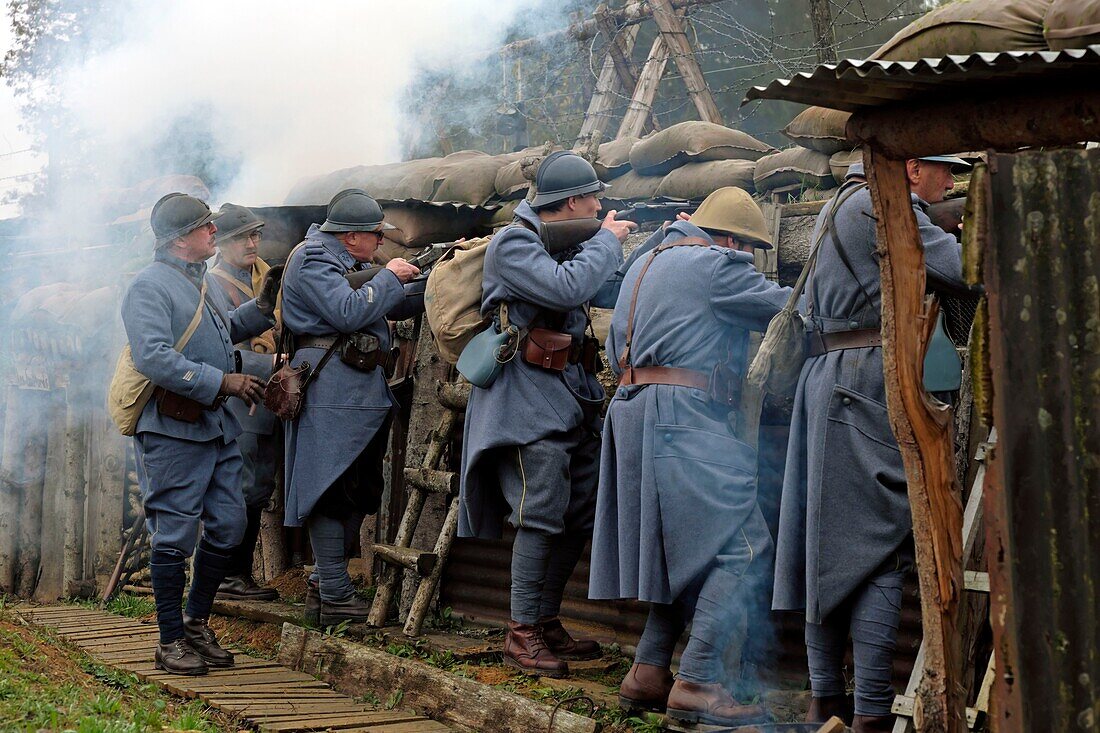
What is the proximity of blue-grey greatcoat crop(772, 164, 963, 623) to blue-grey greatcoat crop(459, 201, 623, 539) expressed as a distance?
132 centimetres

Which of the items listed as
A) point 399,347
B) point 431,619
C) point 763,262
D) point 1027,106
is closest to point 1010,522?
point 1027,106

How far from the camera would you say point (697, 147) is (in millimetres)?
7223

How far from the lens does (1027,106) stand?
109 inches

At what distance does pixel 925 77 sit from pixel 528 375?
2965 mm

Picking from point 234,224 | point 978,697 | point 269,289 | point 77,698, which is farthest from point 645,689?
point 234,224

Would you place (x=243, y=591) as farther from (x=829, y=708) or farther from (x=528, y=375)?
(x=829, y=708)

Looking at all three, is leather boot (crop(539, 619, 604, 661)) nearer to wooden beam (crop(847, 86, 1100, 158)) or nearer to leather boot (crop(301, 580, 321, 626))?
leather boot (crop(301, 580, 321, 626))

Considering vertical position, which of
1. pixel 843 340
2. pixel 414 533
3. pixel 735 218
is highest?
pixel 735 218

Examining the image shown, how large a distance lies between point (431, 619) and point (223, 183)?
30.7ft

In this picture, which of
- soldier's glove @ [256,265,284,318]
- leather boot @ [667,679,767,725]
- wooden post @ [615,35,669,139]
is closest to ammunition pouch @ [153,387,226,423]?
soldier's glove @ [256,265,284,318]

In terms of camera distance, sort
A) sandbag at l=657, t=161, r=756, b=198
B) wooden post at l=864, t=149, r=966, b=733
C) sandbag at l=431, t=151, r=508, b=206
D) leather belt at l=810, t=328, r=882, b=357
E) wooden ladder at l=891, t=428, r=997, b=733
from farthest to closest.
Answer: sandbag at l=431, t=151, r=508, b=206 < sandbag at l=657, t=161, r=756, b=198 < leather belt at l=810, t=328, r=882, b=357 < wooden ladder at l=891, t=428, r=997, b=733 < wooden post at l=864, t=149, r=966, b=733

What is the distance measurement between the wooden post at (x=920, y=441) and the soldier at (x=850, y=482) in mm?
845

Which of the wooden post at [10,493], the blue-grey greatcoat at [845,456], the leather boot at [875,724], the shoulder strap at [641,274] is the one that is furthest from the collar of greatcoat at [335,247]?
the wooden post at [10,493]

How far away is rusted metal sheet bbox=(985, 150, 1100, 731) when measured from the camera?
2676mm
